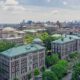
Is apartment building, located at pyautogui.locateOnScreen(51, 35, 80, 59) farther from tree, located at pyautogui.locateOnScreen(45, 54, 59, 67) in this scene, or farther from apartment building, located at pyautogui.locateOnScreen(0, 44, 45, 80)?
apartment building, located at pyautogui.locateOnScreen(0, 44, 45, 80)

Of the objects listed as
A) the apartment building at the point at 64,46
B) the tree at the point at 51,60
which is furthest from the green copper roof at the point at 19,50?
the apartment building at the point at 64,46

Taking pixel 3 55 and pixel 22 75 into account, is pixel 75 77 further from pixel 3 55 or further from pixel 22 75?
pixel 3 55

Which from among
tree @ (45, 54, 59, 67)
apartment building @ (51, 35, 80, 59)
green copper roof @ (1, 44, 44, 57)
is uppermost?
green copper roof @ (1, 44, 44, 57)

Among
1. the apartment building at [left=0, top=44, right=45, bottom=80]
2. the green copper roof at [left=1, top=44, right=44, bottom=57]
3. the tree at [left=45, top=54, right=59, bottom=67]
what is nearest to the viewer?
the apartment building at [left=0, top=44, right=45, bottom=80]

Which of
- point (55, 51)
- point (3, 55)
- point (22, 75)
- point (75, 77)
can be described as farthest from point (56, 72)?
point (55, 51)

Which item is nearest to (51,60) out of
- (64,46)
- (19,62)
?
(19,62)

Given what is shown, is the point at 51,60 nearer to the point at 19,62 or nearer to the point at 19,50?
the point at 19,50

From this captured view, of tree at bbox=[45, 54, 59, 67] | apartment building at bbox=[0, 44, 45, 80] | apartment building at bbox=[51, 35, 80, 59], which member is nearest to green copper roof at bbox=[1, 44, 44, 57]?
apartment building at bbox=[0, 44, 45, 80]

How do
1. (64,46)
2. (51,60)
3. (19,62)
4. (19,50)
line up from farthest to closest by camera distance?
(64,46), (51,60), (19,50), (19,62)
